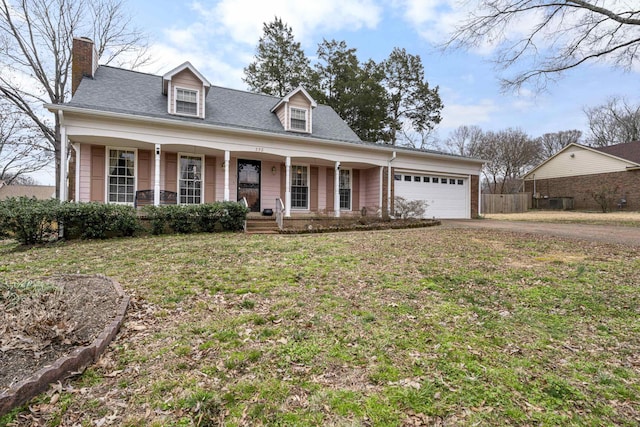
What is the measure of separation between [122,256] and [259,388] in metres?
5.26

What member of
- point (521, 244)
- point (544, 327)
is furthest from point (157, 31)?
point (544, 327)

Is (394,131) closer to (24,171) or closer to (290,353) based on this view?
(290,353)

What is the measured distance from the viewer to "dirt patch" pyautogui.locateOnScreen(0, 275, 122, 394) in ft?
7.70

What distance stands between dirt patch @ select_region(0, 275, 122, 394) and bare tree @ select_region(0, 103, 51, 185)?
66.2 ft

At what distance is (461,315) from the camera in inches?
139

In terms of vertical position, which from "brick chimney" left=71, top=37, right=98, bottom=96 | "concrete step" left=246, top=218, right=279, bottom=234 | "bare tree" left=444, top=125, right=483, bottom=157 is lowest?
"concrete step" left=246, top=218, right=279, bottom=234

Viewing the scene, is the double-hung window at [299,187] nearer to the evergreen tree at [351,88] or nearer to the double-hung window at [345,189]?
the double-hung window at [345,189]

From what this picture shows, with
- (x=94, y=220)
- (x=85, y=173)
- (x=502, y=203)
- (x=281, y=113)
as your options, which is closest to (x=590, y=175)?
(x=502, y=203)

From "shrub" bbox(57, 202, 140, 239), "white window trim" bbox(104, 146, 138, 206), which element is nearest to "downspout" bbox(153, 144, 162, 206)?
"white window trim" bbox(104, 146, 138, 206)

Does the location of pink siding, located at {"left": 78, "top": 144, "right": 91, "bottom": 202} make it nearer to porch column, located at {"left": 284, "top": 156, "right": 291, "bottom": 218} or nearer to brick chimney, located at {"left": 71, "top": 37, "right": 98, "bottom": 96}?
brick chimney, located at {"left": 71, "top": 37, "right": 98, "bottom": 96}

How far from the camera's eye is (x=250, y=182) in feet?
41.6

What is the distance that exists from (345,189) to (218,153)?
594 cm

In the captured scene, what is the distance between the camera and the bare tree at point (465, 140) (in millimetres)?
33094

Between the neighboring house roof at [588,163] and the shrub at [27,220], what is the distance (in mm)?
31241
